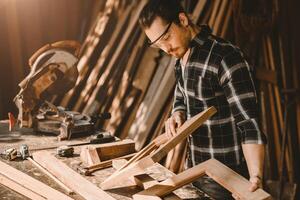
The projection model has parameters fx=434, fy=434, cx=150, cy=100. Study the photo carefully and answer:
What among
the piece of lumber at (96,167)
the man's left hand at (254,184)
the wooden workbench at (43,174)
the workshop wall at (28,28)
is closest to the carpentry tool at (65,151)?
the wooden workbench at (43,174)

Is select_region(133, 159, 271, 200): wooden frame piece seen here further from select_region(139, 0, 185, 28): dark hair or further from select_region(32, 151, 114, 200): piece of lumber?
select_region(139, 0, 185, 28): dark hair

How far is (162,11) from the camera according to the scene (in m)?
2.47

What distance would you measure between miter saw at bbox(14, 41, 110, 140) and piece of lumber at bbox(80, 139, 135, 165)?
0.59 meters

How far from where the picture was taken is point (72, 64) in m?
Answer: 3.51

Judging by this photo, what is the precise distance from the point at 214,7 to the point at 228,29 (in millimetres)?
274

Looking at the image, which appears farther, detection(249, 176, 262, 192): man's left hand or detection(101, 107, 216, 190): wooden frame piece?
detection(101, 107, 216, 190): wooden frame piece

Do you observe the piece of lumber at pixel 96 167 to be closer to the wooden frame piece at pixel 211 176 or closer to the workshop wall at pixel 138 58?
the wooden frame piece at pixel 211 176

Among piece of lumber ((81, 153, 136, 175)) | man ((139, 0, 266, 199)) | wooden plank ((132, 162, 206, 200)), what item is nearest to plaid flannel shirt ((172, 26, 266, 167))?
man ((139, 0, 266, 199))

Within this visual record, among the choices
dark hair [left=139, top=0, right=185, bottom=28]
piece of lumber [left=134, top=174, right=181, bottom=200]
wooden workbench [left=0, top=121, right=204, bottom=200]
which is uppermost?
dark hair [left=139, top=0, right=185, bottom=28]

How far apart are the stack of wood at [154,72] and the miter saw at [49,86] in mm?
1379

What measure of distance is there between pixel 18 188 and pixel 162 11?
1.25 meters

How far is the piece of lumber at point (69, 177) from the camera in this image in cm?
220

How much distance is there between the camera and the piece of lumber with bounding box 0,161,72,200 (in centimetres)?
219

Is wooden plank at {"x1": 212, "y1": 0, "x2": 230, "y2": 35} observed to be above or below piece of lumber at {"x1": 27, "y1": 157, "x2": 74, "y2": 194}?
above
